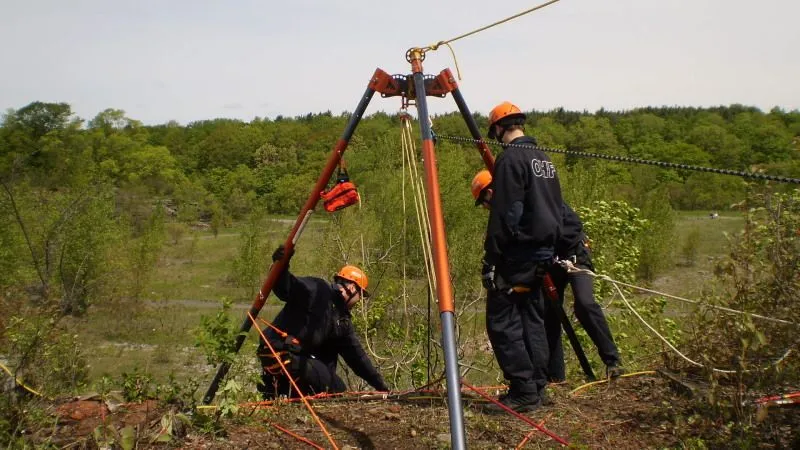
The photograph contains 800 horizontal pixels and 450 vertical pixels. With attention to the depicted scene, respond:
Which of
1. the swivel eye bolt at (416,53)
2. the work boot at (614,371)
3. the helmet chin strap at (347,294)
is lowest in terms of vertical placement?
the work boot at (614,371)

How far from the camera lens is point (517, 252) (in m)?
4.67

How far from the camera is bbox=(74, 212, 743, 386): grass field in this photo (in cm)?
2575

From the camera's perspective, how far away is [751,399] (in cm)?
374

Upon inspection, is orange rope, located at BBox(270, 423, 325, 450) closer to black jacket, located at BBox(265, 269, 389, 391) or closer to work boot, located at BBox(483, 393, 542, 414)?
work boot, located at BBox(483, 393, 542, 414)

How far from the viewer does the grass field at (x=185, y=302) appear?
1014 inches

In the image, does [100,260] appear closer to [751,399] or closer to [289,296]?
[289,296]

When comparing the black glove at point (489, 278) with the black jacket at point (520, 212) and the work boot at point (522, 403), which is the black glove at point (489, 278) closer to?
the black jacket at point (520, 212)

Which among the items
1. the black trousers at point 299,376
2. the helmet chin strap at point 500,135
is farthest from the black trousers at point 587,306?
the black trousers at point 299,376

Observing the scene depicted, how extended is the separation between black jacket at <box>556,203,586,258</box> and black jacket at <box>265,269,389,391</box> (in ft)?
6.93

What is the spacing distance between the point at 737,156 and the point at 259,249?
211ft

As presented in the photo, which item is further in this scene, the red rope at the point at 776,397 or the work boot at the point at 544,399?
the work boot at the point at 544,399

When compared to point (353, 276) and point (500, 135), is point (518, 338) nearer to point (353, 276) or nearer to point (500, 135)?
point (500, 135)

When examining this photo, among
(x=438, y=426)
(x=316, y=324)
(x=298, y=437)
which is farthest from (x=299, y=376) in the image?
(x=438, y=426)

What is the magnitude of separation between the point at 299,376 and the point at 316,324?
48 cm
